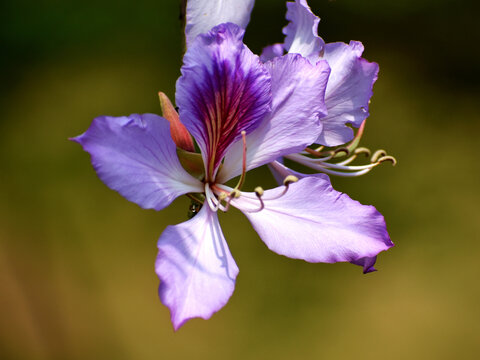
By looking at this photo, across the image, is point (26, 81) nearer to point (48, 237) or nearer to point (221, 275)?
point (48, 237)

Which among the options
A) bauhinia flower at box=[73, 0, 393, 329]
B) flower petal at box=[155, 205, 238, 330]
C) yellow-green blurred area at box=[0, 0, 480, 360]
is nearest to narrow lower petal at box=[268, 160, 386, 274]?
bauhinia flower at box=[73, 0, 393, 329]

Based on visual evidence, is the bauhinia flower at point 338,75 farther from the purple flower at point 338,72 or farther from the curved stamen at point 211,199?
the curved stamen at point 211,199

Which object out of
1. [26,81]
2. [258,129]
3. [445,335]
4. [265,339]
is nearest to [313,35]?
[258,129]

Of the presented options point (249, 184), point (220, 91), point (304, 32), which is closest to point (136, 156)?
point (220, 91)

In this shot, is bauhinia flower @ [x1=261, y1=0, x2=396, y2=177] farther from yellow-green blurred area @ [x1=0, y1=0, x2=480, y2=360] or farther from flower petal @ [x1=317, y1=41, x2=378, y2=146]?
yellow-green blurred area @ [x1=0, y1=0, x2=480, y2=360]

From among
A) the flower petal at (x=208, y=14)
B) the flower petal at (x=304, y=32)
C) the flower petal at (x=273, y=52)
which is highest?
the flower petal at (x=208, y=14)

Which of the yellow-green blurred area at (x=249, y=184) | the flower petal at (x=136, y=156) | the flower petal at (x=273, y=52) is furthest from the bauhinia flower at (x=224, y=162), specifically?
the yellow-green blurred area at (x=249, y=184)

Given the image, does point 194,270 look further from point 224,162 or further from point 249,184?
point 249,184
